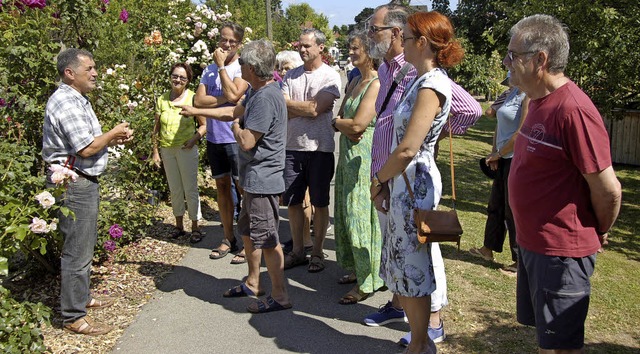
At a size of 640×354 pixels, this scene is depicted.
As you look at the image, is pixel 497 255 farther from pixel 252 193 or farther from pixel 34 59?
pixel 34 59

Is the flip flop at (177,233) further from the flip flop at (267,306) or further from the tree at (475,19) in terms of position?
the tree at (475,19)

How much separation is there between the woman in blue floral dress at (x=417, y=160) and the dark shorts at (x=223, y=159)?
2488 mm

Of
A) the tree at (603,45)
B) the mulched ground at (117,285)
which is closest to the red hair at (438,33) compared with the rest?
the mulched ground at (117,285)

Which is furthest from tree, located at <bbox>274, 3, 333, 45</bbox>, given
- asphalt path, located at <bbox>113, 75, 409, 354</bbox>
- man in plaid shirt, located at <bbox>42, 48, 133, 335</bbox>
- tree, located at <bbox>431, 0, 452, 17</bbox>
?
man in plaid shirt, located at <bbox>42, 48, 133, 335</bbox>

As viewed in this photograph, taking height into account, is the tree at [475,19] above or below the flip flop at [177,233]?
above

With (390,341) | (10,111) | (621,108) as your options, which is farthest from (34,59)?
(621,108)

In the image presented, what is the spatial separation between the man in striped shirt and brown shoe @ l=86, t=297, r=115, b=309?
6.34 ft

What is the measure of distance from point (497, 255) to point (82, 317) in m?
3.74

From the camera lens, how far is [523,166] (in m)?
2.59

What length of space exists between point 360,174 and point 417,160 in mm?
1293

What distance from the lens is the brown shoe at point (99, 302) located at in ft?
13.9

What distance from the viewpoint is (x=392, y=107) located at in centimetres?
361

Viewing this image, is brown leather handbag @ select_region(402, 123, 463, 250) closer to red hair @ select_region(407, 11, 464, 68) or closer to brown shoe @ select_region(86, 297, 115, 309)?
red hair @ select_region(407, 11, 464, 68)

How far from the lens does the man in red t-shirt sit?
2.40 meters
